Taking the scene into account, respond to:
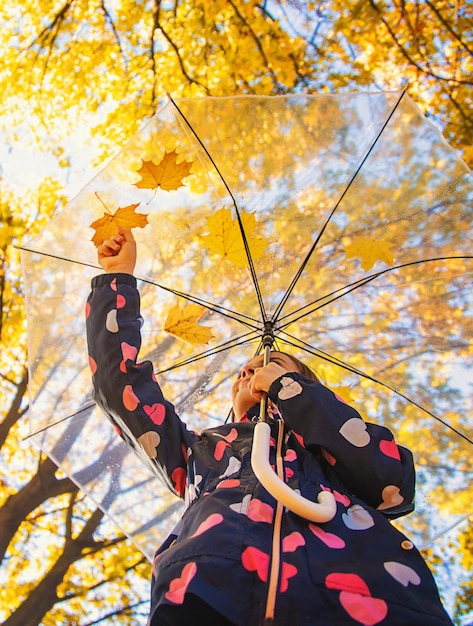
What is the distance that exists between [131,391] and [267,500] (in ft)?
2.33

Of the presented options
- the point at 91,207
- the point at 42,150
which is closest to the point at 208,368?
the point at 91,207

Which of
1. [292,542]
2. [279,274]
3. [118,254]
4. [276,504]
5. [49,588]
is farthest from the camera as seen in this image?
[49,588]

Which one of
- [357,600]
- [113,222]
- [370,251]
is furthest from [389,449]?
[113,222]

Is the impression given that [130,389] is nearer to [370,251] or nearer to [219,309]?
[219,309]

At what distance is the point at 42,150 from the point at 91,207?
356cm

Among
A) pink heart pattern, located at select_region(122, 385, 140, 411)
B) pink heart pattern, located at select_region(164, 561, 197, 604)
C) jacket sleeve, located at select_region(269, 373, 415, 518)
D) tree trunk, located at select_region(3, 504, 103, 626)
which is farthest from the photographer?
tree trunk, located at select_region(3, 504, 103, 626)

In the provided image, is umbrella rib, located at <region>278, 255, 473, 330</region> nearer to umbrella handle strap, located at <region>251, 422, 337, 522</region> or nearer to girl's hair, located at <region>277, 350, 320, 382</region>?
girl's hair, located at <region>277, 350, 320, 382</region>

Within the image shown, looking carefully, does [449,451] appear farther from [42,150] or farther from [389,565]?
[42,150]

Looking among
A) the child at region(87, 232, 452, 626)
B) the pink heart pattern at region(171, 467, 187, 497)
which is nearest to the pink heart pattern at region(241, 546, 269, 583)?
the child at region(87, 232, 452, 626)

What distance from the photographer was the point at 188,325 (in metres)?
2.69

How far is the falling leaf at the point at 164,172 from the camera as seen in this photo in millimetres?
2371

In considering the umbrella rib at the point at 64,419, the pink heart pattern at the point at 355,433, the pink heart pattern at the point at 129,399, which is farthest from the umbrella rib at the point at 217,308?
the pink heart pattern at the point at 355,433

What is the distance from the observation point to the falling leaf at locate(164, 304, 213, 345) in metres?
2.67

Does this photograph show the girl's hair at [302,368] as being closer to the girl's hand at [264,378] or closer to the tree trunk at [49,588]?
the girl's hand at [264,378]
